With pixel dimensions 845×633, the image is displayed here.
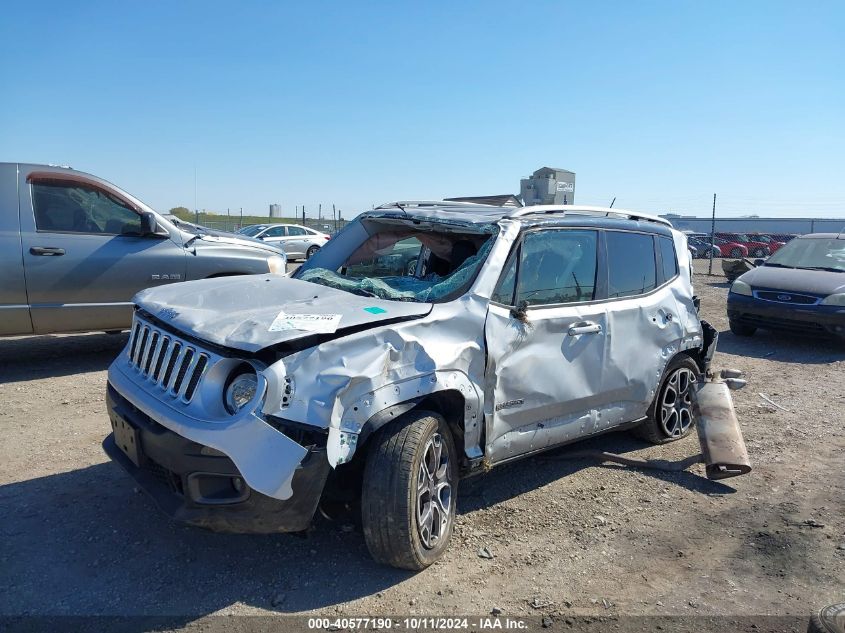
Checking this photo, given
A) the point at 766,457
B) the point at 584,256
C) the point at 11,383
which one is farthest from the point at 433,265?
the point at 11,383

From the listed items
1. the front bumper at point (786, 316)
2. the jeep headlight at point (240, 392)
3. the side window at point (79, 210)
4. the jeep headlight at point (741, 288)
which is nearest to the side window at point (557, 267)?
the jeep headlight at point (240, 392)

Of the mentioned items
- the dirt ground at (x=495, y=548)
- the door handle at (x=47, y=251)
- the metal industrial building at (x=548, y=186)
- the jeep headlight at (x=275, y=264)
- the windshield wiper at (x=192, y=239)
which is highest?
the metal industrial building at (x=548, y=186)

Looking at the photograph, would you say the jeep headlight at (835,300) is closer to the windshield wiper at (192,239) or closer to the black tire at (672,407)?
the black tire at (672,407)

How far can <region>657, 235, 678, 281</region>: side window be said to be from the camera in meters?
5.25

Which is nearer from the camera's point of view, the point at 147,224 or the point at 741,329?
the point at 147,224

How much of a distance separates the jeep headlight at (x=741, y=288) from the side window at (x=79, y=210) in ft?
27.4

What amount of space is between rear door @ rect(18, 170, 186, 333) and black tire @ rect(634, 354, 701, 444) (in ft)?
16.6

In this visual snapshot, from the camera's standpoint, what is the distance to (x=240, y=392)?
298cm

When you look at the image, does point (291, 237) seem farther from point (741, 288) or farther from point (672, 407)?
point (672, 407)

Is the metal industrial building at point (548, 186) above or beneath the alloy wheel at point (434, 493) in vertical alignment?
above

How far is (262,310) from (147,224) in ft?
14.1

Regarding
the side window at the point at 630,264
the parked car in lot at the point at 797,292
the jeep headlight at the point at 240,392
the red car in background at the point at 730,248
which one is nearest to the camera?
the jeep headlight at the point at 240,392

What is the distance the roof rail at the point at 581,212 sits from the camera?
4.25 meters

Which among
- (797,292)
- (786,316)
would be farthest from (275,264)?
(797,292)
